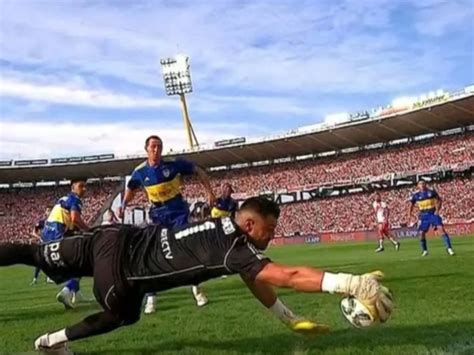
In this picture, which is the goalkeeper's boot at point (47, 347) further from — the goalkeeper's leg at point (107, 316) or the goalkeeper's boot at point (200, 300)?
the goalkeeper's boot at point (200, 300)

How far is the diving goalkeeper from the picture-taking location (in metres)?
4.26

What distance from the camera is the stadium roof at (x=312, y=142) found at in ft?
159

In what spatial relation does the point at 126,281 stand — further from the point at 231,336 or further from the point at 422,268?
the point at 422,268

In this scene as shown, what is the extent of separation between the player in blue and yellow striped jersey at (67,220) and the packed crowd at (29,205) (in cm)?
5195

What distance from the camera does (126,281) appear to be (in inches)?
202

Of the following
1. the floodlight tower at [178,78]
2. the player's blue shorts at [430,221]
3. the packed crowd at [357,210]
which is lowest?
the packed crowd at [357,210]

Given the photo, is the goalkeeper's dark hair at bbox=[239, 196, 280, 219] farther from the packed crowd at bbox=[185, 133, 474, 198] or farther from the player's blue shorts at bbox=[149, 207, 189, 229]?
the packed crowd at bbox=[185, 133, 474, 198]

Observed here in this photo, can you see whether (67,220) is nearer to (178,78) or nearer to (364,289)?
(364,289)

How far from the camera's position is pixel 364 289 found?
4113 millimetres

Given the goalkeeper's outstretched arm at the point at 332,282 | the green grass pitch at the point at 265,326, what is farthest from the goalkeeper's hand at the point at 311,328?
the green grass pitch at the point at 265,326

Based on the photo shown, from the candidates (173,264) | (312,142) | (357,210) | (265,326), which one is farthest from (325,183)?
(173,264)

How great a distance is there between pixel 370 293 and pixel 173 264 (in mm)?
1447

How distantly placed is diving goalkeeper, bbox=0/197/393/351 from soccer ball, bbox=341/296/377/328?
0.05 meters

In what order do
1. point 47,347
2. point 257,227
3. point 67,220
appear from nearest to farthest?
point 257,227, point 47,347, point 67,220
